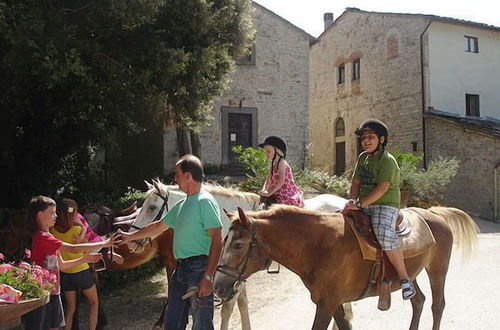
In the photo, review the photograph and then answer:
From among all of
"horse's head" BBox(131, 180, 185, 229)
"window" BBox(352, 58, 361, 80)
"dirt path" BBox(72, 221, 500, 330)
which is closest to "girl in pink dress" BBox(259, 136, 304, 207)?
"horse's head" BBox(131, 180, 185, 229)

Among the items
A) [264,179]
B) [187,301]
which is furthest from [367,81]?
[187,301]

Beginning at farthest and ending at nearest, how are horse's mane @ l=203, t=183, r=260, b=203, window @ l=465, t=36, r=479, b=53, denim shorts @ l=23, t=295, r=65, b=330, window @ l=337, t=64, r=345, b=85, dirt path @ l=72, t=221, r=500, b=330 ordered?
window @ l=337, t=64, r=345, b=85 → window @ l=465, t=36, r=479, b=53 → dirt path @ l=72, t=221, r=500, b=330 → horse's mane @ l=203, t=183, r=260, b=203 → denim shorts @ l=23, t=295, r=65, b=330

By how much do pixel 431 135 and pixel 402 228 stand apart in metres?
18.7

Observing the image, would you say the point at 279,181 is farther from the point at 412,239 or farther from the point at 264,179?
the point at 264,179

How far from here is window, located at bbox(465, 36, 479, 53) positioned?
23.4 m

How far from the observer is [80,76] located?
8.02 metres

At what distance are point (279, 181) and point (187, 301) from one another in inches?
101

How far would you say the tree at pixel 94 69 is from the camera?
7484 millimetres

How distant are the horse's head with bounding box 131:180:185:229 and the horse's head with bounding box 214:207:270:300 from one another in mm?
2211

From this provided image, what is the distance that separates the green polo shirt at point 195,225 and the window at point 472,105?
22.8m

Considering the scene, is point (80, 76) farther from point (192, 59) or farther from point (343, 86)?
point (343, 86)

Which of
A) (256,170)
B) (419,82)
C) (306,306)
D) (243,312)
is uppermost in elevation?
(419,82)

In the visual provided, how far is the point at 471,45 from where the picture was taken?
77.4ft

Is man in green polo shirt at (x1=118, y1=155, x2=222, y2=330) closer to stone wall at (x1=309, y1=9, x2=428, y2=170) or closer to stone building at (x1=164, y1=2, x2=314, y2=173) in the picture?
stone building at (x1=164, y1=2, x2=314, y2=173)
